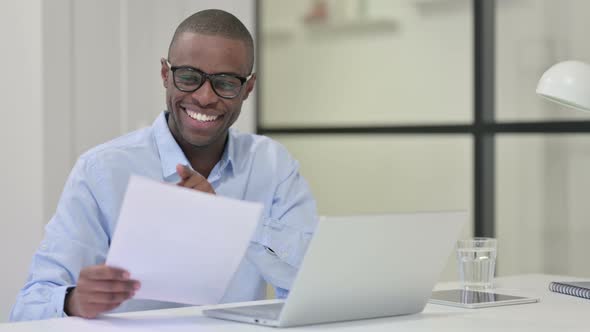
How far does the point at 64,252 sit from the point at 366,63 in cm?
206

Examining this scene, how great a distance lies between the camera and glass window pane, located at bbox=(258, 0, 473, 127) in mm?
3385

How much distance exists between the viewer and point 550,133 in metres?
3.11

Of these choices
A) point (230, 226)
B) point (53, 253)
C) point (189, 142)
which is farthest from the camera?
point (189, 142)

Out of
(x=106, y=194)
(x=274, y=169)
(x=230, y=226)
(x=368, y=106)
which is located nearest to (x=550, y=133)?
(x=368, y=106)

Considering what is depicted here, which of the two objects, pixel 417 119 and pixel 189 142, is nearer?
pixel 189 142

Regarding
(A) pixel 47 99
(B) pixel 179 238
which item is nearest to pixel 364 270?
(B) pixel 179 238

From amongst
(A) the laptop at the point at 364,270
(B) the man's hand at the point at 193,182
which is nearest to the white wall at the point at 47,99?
(B) the man's hand at the point at 193,182

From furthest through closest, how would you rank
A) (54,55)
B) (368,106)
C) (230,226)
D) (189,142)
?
(368,106), (54,55), (189,142), (230,226)

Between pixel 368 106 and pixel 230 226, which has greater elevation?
pixel 368 106

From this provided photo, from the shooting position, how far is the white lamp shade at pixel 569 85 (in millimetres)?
1834

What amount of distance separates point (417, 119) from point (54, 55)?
4.24ft

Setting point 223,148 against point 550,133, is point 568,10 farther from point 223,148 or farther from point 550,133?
point 223,148

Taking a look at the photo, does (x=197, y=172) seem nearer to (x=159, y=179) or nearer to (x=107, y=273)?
(x=159, y=179)

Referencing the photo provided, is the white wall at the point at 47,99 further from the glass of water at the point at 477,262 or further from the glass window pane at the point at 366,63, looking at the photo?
the glass of water at the point at 477,262
